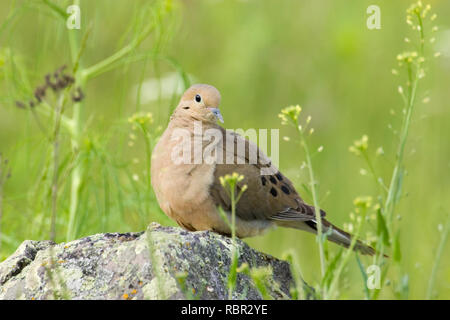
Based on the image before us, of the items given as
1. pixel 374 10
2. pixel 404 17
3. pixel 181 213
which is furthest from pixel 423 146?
pixel 181 213

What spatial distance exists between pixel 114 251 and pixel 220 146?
104cm

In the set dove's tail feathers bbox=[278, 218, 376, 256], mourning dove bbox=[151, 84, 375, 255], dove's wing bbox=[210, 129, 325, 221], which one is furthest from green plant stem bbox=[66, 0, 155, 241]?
dove's tail feathers bbox=[278, 218, 376, 256]

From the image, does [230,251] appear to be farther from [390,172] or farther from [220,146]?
[390,172]

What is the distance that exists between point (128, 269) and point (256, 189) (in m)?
1.21

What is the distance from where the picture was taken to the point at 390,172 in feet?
23.2

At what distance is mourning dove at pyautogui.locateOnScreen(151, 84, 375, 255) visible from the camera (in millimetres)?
4004

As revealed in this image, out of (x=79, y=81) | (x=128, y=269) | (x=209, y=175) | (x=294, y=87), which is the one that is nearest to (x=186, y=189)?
(x=209, y=175)

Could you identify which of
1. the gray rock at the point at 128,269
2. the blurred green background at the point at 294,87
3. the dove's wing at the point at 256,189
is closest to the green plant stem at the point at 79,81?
the blurred green background at the point at 294,87

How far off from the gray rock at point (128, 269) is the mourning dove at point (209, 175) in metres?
0.50

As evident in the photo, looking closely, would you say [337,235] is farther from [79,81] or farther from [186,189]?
[79,81]

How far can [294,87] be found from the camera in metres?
8.05

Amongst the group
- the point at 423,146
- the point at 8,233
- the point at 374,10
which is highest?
the point at 374,10

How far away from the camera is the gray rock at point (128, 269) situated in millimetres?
3117

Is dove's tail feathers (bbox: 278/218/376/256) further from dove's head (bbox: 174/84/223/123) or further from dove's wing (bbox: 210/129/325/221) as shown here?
dove's head (bbox: 174/84/223/123)
